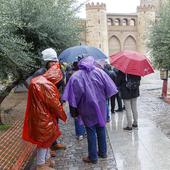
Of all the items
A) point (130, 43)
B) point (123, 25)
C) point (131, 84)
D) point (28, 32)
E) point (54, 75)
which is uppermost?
point (28, 32)

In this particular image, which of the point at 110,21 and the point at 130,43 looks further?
the point at 130,43

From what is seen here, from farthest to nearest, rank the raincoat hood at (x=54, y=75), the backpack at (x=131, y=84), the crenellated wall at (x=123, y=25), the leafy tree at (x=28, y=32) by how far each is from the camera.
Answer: the crenellated wall at (x=123, y=25)
the backpack at (x=131, y=84)
the leafy tree at (x=28, y=32)
the raincoat hood at (x=54, y=75)

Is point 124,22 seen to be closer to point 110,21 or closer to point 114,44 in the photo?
point 110,21

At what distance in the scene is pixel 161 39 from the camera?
13.4 metres

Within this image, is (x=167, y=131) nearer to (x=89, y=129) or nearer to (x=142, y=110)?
(x=89, y=129)

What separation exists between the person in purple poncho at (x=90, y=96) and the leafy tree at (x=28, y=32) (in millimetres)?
1615

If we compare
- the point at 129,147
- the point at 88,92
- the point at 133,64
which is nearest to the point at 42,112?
the point at 88,92

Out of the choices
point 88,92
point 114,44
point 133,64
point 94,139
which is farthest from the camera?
point 114,44

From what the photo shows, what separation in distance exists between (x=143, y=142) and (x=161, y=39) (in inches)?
266

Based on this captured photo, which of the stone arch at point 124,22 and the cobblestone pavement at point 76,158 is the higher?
the cobblestone pavement at point 76,158

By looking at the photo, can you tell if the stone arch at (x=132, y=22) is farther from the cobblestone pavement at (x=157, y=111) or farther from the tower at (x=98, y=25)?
the cobblestone pavement at (x=157, y=111)

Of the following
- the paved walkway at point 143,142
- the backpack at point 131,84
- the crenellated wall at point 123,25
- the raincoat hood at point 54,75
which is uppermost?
the raincoat hood at point 54,75

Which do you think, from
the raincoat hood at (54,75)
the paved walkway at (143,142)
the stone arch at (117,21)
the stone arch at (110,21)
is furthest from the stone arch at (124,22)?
the raincoat hood at (54,75)

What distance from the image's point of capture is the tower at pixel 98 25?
5625cm
